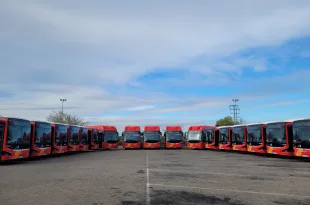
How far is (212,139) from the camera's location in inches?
1640

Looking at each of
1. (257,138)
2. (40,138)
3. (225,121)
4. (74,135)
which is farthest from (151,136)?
(225,121)

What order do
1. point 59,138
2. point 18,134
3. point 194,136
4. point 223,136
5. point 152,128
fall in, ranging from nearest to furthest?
point 18,134, point 59,138, point 223,136, point 152,128, point 194,136

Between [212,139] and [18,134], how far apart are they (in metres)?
26.7

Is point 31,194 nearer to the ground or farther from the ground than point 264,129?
nearer to the ground

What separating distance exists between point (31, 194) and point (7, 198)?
68 centimetres

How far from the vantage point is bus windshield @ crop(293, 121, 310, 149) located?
20891 millimetres

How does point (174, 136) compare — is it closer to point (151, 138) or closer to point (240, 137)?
point (151, 138)

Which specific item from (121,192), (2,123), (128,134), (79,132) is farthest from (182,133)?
(121,192)

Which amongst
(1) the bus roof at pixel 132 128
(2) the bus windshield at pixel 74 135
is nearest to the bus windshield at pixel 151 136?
(1) the bus roof at pixel 132 128

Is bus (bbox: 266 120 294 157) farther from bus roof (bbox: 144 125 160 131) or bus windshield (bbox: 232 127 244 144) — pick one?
bus roof (bbox: 144 125 160 131)

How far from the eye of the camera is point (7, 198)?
859cm

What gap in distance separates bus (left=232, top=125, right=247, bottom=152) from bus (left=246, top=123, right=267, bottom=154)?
53.4 inches

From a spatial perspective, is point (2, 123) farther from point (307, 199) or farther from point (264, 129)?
point (264, 129)

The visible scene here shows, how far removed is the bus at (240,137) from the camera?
31.8 metres
